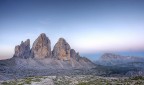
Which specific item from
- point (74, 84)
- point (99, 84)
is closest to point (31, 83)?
point (74, 84)

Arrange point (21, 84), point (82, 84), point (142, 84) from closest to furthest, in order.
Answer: point (142, 84), point (21, 84), point (82, 84)

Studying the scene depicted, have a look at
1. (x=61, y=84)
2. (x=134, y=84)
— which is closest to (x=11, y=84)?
(x=61, y=84)

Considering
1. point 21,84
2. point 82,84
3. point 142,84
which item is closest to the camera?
point 142,84

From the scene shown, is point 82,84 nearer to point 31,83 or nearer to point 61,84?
point 61,84

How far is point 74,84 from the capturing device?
135 meters

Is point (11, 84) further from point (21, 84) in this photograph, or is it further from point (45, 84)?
point (45, 84)

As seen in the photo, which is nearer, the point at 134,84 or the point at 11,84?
the point at 134,84

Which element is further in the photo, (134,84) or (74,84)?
(74,84)

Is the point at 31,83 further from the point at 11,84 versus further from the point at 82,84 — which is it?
the point at 82,84

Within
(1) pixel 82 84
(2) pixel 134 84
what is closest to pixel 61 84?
(1) pixel 82 84

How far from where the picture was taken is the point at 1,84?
126m

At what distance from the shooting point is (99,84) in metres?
130

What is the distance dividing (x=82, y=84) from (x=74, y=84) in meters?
6.05

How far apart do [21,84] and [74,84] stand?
116 feet
